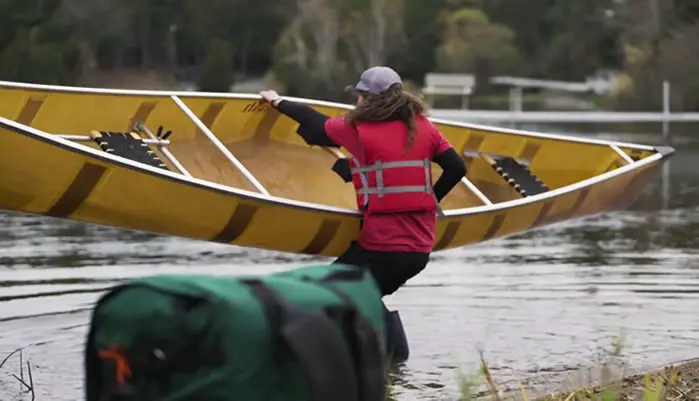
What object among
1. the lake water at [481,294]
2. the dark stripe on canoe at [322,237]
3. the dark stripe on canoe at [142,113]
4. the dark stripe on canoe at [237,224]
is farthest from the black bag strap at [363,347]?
the dark stripe on canoe at [142,113]

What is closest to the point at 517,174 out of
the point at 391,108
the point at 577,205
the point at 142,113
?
the point at 577,205

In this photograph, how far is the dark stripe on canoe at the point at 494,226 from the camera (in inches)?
356

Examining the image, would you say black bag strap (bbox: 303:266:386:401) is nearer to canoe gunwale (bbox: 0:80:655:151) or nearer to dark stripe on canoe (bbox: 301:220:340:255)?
dark stripe on canoe (bbox: 301:220:340:255)

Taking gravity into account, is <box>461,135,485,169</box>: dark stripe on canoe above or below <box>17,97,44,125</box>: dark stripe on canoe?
below

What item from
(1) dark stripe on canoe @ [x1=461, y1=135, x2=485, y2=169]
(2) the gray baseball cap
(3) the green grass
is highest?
(2) the gray baseball cap

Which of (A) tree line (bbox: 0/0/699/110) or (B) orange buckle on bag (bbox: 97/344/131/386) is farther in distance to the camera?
(A) tree line (bbox: 0/0/699/110)

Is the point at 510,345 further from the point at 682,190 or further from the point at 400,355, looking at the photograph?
the point at 682,190

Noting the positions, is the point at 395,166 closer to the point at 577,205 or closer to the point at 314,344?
the point at 577,205

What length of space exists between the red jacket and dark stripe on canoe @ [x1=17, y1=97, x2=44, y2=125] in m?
2.71

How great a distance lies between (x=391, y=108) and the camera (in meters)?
7.02

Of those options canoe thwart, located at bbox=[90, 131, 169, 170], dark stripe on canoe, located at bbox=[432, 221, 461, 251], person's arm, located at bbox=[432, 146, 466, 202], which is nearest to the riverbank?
person's arm, located at bbox=[432, 146, 466, 202]

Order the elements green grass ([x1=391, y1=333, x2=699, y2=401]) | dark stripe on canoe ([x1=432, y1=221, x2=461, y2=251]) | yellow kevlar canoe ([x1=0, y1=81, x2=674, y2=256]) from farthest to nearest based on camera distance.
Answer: dark stripe on canoe ([x1=432, y1=221, x2=461, y2=251])
yellow kevlar canoe ([x1=0, y1=81, x2=674, y2=256])
green grass ([x1=391, y1=333, x2=699, y2=401])

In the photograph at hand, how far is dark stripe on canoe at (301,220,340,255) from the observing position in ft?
25.9

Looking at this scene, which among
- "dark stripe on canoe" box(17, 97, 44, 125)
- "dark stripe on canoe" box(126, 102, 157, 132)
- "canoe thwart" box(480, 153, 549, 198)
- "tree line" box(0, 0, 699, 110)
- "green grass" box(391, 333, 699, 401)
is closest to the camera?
"green grass" box(391, 333, 699, 401)
